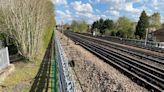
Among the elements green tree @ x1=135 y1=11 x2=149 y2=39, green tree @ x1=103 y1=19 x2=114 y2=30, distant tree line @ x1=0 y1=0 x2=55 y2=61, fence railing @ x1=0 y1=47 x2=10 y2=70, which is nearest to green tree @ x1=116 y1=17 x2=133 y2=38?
green tree @ x1=135 y1=11 x2=149 y2=39

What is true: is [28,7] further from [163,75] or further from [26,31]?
[163,75]

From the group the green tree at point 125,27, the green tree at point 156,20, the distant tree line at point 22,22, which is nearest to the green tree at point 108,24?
the green tree at point 125,27

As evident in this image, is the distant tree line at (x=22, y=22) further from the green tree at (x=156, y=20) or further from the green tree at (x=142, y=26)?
the green tree at (x=156, y=20)

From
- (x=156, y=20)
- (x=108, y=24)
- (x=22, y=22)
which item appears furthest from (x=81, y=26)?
(x=22, y=22)

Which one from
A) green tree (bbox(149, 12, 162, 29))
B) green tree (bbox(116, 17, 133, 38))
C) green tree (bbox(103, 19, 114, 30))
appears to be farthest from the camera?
green tree (bbox(103, 19, 114, 30))

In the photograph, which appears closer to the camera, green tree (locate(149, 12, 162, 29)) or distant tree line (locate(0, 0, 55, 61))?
distant tree line (locate(0, 0, 55, 61))

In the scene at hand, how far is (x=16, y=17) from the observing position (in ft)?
49.4

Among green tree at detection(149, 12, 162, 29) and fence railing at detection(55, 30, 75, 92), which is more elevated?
green tree at detection(149, 12, 162, 29)

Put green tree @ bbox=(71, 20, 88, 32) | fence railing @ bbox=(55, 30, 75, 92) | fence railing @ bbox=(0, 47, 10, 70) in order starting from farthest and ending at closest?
green tree @ bbox=(71, 20, 88, 32) → fence railing @ bbox=(0, 47, 10, 70) → fence railing @ bbox=(55, 30, 75, 92)

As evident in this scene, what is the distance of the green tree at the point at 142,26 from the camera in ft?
214

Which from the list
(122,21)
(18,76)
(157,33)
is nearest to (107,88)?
(18,76)

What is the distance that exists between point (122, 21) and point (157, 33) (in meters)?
34.8

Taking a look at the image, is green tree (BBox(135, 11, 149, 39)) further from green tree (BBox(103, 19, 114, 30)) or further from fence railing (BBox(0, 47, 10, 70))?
fence railing (BBox(0, 47, 10, 70))

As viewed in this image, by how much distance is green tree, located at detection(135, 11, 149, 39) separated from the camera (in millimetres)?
65250
